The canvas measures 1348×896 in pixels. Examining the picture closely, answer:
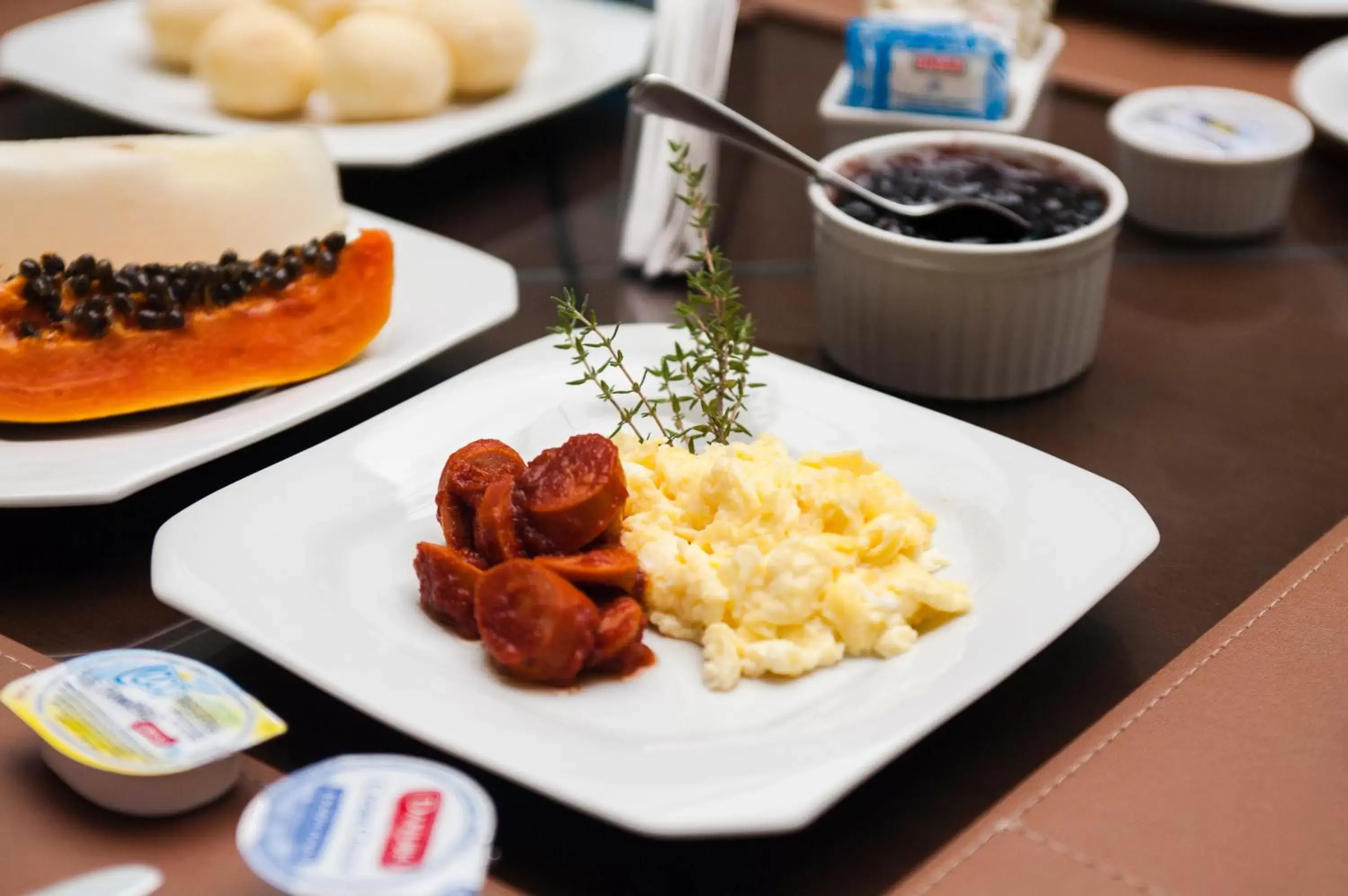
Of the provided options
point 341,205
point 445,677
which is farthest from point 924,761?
point 341,205

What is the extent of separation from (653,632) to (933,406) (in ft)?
1.70

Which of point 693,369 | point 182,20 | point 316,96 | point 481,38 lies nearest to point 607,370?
point 693,369

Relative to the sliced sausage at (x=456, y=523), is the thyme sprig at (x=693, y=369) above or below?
above

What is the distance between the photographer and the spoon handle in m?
1.44

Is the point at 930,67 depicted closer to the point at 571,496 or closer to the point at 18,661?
the point at 571,496

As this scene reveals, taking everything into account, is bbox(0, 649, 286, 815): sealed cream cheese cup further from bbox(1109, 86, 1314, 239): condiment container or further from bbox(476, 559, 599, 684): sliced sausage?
bbox(1109, 86, 1314, 239): condiment container

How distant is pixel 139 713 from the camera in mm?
841

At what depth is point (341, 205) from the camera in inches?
61.9

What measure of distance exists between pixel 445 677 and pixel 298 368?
494 millimetres

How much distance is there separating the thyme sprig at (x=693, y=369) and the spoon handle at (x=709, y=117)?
0.13 metres

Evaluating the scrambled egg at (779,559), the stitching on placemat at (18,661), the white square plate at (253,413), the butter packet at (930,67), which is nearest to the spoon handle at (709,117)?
the white square plate at (253,413)

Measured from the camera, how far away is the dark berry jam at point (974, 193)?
1444 millimetres

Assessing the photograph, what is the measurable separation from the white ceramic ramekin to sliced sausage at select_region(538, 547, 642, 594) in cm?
51

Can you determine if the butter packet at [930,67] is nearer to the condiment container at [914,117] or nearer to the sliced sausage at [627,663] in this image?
the condiment container at [914,117]
